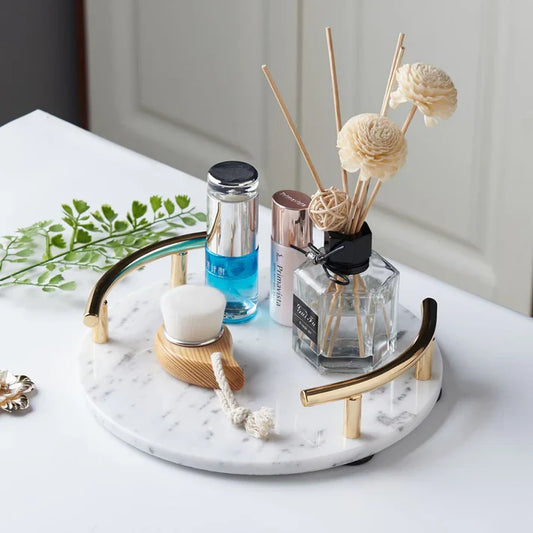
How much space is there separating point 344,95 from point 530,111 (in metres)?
0.45

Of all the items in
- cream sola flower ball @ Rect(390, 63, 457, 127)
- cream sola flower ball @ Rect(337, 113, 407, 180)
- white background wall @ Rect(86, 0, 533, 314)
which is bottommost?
white background wall @ Rect(86, 0, 533, 314)

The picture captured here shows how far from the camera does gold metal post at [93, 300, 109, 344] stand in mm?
A: 981

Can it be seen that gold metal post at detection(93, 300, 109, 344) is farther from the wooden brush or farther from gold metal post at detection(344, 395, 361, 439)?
gold metal post at detection(344, 395, 361, 439)

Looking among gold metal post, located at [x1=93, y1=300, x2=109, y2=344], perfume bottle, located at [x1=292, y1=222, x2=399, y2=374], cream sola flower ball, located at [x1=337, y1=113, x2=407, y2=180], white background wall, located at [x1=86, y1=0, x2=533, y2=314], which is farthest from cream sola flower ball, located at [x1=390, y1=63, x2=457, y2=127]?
white background wall, located at [x1=86, y1=0, x2=533, y2=314]

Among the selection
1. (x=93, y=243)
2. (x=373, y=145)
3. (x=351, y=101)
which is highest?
(x=373, y=145)

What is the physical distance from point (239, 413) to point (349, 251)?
0.57 feet

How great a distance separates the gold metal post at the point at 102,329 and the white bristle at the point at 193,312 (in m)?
0.08

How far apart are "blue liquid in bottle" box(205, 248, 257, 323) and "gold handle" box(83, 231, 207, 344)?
47 mm

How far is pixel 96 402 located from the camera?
91cm

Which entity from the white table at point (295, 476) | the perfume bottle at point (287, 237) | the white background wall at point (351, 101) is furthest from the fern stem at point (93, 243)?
the white background wall at point (351, 101)

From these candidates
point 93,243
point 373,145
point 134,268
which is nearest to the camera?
point 373,145

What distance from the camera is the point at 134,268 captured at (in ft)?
3.40

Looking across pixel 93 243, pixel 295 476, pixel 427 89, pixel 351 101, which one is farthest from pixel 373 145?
pixel 351 101

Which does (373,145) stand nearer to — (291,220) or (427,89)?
(427,89)
